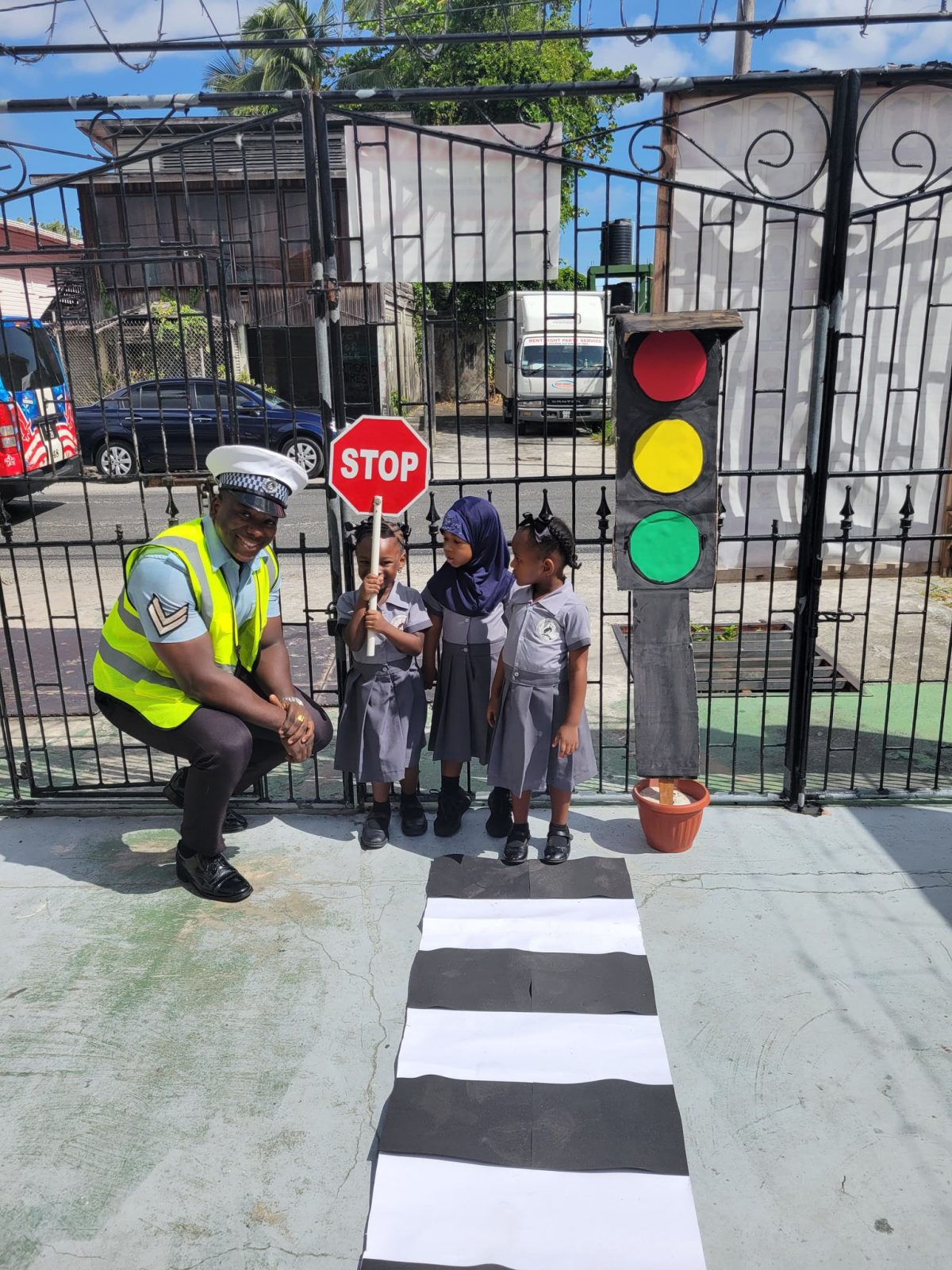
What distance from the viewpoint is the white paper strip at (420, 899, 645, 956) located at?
3197 millimetres

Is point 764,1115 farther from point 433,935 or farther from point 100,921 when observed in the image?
point 100,921

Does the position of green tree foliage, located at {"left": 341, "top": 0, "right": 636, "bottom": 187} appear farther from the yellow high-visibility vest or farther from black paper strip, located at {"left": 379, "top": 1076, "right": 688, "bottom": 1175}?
black paper strip, located at {"left": 379, "top": 1076, "right": 688, "bottom": 1175}

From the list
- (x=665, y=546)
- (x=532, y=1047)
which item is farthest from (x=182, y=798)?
(x=665, y=546)

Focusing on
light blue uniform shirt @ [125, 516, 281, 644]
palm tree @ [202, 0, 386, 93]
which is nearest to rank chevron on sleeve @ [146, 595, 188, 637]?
light blue uniform shirt @ [125, 516, 281, 644]

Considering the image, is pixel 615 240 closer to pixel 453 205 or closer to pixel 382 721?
pixel 453 205

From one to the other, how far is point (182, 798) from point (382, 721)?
0.93 metres

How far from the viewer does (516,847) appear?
12.2 feet

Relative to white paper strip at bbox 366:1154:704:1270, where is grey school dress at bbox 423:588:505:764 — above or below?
above

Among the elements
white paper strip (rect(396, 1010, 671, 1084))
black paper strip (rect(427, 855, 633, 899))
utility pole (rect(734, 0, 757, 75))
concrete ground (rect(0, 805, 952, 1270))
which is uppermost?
utility pole (rect(734, 0, 757, 75))

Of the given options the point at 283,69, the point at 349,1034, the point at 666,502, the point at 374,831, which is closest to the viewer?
the point at 349,1034

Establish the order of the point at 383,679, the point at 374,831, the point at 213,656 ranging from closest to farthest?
the point at 213,656 → the point at 383,679 → the point at 374,831

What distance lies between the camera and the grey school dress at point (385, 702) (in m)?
3.71

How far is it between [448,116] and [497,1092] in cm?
2116

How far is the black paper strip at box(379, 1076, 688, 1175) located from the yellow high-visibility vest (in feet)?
5.22
